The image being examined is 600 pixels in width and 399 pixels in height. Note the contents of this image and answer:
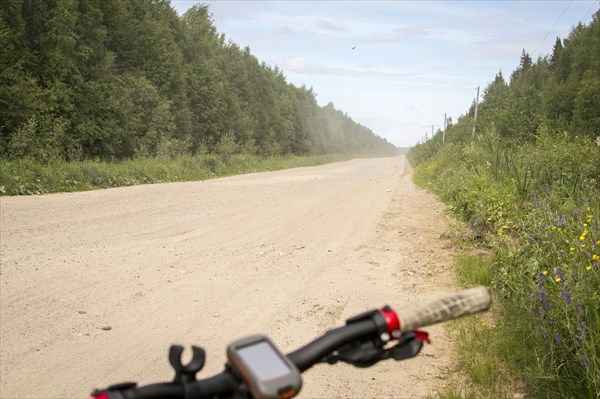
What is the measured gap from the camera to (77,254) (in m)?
7.40

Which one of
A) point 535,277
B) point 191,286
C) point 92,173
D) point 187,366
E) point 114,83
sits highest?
point 114,83

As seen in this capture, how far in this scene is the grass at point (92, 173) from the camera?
14.6 metres

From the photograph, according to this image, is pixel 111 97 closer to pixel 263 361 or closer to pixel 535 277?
pixel 535 277

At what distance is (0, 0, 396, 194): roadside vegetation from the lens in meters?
19.3

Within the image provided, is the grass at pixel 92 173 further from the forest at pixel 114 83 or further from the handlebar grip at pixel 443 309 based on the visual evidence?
the handlebar grip at pixel 443 309

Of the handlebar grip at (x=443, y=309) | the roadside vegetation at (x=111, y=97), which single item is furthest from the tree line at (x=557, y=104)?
the handlebar grip at (x=443, y=309)

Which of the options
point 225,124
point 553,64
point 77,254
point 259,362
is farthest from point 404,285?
point 553,64

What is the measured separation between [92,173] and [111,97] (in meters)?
10.1

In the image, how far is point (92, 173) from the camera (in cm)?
1800

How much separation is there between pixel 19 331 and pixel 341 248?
4.81 m

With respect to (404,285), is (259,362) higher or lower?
higher

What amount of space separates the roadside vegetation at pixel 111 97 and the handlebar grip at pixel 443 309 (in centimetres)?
1452

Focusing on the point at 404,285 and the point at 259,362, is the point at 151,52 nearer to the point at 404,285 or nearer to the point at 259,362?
the point at 404,285

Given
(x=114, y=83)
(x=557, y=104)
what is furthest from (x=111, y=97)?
(x=557, y=104)
